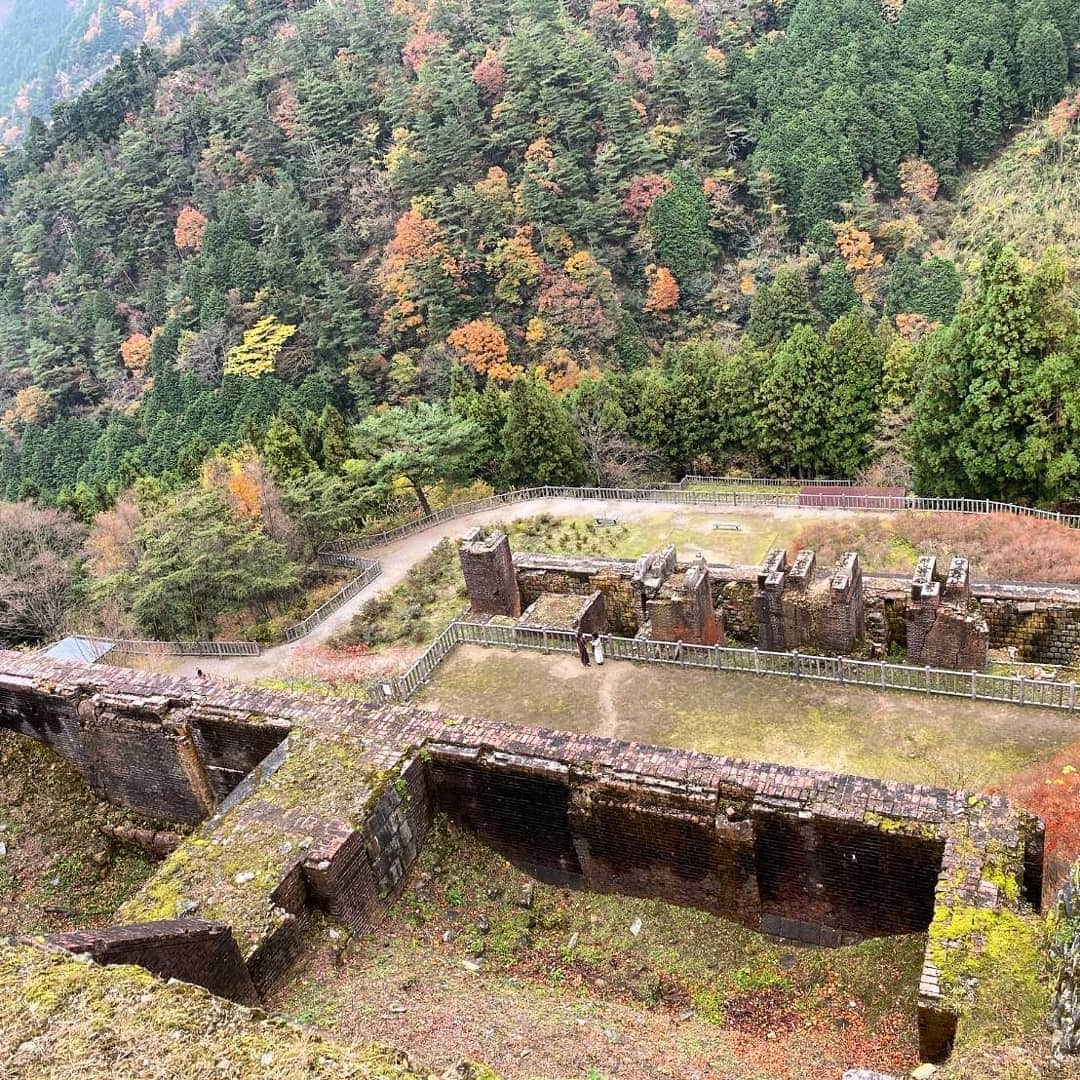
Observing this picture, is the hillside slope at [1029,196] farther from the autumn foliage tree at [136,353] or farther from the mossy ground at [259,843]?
the autumn foliage tree at [136,353]

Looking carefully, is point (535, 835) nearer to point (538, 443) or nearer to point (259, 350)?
point (538, 443)

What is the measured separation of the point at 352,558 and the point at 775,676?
1963cm

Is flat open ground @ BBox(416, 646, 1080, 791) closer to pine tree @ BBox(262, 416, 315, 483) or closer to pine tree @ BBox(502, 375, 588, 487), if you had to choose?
pine tree @ BBox(502, 375, 588, 487)

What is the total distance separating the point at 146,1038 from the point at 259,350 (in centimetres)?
5453

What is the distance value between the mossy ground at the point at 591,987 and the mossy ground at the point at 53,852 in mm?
4405

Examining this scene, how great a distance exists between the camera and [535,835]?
418 inches

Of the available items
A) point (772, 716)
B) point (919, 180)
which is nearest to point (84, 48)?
point (919, 180)

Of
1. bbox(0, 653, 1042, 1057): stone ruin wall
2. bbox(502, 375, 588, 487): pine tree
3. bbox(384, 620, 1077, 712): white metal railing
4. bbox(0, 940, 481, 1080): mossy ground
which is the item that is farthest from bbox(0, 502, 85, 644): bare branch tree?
bbox(0, 940, 481, 1080): mossy ground

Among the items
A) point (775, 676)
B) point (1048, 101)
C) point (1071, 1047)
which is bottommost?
point (775, 676)

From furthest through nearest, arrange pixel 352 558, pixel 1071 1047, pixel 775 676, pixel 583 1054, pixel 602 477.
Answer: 1. pixel 602 477
2. pixel 352 558
3. pixel 775 676
4. pixel 583 1054
5. pixel 1071 1047

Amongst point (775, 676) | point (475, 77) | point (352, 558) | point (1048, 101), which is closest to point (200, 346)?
point (475, 77)

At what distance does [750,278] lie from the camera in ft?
191

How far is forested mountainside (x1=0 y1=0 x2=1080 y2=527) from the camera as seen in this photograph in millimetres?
49406

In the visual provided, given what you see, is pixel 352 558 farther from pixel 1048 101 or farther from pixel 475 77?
pixel 1048 101
